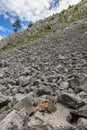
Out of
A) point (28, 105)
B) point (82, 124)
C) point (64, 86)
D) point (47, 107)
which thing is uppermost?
point (64, 86)

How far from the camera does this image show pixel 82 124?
7.50 meters

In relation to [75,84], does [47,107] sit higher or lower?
lower

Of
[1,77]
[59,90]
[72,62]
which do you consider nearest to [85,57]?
[72,62]

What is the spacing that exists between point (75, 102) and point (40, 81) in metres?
4.22

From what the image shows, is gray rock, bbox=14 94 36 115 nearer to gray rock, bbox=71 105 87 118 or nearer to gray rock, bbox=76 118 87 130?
gray rock, bbox=71 105 87 118

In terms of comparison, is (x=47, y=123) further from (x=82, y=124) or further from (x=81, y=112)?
(x=81, y=112)

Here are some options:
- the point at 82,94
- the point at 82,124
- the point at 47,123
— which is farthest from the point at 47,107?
the point at 82,94

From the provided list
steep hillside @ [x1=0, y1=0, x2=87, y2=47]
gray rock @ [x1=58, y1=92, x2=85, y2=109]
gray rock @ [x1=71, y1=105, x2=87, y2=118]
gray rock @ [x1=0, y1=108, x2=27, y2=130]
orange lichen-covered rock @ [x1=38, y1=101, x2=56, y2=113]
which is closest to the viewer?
gray rock @ [x1=0, y1=108, x2=27, y2=130]

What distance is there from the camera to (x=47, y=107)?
8.58 m

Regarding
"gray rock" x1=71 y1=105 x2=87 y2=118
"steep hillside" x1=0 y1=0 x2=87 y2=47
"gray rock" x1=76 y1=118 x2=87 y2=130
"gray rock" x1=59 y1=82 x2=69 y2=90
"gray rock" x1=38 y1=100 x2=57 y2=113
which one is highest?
"steep hillside" x1=0 y1=0 x2=87 y2=47

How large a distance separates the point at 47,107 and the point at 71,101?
945 millimetres

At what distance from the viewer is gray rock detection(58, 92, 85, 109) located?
8773 mm

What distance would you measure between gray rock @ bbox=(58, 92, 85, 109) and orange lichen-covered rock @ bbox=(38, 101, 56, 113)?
0.53m

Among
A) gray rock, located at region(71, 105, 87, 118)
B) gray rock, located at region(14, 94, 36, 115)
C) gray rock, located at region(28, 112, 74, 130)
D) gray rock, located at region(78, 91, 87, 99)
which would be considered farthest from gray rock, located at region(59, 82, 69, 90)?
gray rock, located at region(28, 112, 74, 130)
